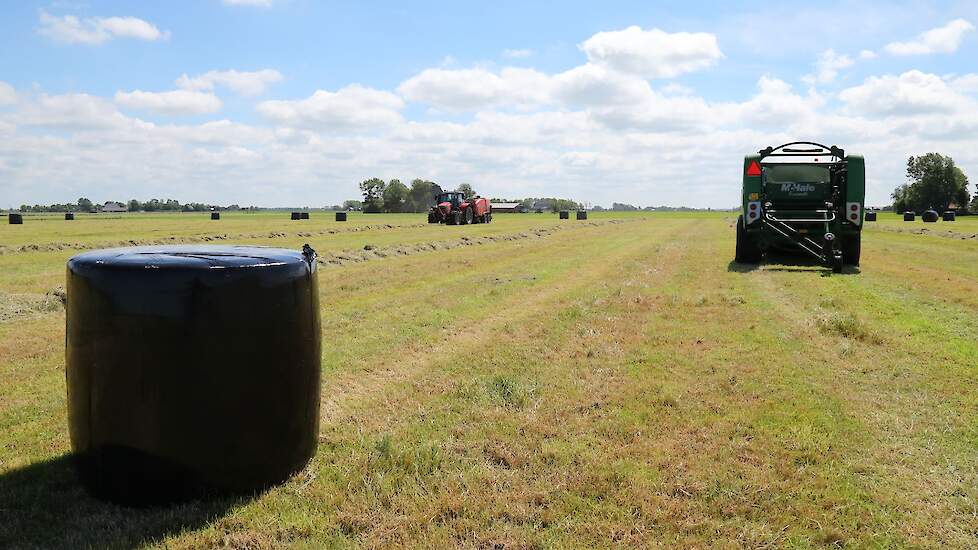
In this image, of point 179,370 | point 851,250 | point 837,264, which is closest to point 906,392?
point 179,370

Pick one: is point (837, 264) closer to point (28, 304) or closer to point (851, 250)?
point (851, 250)

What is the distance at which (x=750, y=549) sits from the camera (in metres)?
3.39

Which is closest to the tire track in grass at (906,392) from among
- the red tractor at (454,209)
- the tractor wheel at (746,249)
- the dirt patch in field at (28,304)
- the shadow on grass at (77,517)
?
the shadow on grass at (77,517)

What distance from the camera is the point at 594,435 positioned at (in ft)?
15.9

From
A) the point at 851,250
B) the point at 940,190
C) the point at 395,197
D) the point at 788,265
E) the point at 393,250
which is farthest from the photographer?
the point at 395,197

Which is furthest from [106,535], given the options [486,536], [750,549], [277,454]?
[750,549]

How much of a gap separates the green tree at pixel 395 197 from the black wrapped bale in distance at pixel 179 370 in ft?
402

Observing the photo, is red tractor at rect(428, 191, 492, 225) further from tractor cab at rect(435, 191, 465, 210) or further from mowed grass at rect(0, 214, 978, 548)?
mowed grass at rect(0, 214, 978, 548)

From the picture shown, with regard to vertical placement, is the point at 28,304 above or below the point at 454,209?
below

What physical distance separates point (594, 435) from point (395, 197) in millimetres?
125070

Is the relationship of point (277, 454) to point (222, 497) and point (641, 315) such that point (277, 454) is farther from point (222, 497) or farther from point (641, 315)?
point (641, 315)

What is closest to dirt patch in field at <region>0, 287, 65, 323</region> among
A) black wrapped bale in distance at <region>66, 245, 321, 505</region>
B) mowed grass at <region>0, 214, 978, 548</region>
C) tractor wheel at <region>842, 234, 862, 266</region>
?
mowed grass at <region>0, 214, 978, 548</region>

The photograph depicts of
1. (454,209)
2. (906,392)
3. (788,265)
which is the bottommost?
(906,392)

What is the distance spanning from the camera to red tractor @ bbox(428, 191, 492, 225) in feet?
145
